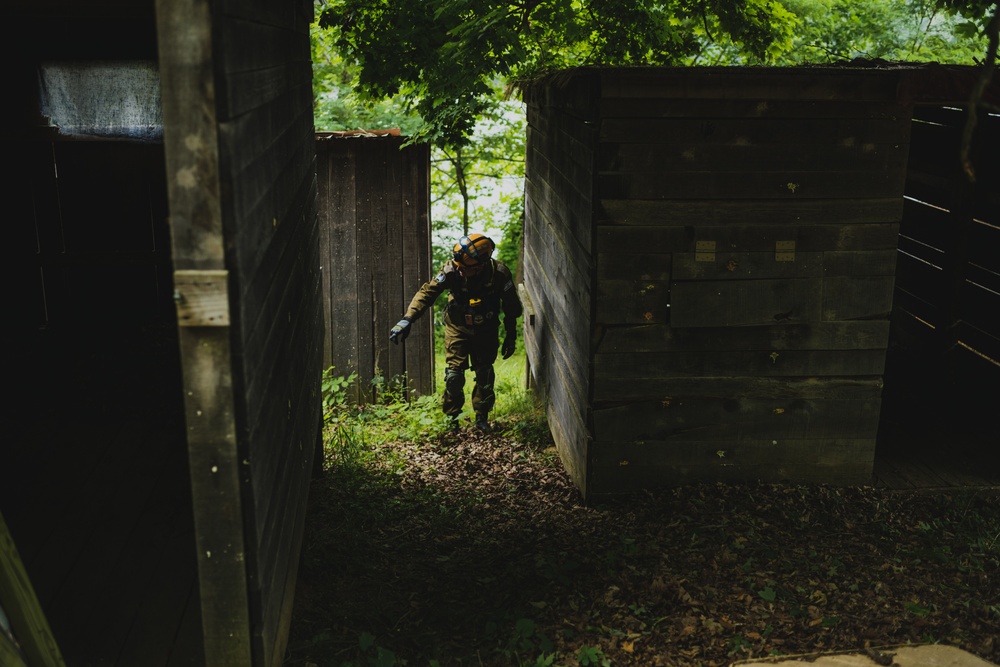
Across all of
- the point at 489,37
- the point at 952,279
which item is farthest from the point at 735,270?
the point at 952,279

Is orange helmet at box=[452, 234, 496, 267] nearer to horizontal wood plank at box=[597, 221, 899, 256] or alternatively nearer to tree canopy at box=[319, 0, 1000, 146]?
tree canopy at box=[319, 0, 1000, 146]

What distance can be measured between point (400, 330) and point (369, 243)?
1.13 metres

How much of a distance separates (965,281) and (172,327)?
689 centimetres

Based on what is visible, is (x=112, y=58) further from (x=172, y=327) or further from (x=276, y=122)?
(x=276, y=122)

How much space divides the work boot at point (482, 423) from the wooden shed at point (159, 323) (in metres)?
2.39

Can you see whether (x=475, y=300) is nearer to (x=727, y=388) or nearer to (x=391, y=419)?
(x=391, y=419)

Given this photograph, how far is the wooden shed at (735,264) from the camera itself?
563 centimetres

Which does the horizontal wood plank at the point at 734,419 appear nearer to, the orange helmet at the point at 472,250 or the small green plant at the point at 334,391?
the orange helmet at the point at 472,250

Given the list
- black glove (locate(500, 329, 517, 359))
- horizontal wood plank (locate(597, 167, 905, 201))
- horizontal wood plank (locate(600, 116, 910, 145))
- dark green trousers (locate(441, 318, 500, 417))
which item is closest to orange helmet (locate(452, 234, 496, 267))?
dark green trousers (locate(441, 318, 500, 417))

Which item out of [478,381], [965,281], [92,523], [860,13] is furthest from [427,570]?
[860,13]

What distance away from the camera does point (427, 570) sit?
18.3 feet

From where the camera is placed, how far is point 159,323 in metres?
7.24

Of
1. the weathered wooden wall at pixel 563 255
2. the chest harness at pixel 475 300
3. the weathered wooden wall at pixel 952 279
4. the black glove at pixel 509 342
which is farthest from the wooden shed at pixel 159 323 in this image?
the weathered wooden wall at pixel 952 279

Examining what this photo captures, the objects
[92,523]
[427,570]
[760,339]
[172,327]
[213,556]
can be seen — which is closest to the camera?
[213,556]
